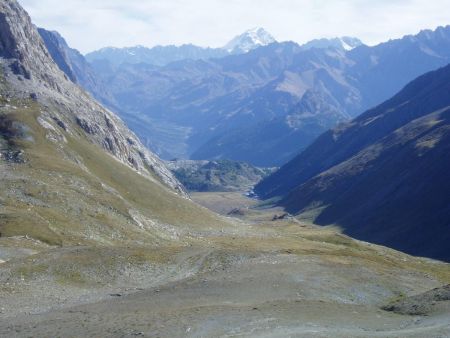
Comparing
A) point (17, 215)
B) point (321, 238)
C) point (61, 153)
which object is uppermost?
point (61, 153)

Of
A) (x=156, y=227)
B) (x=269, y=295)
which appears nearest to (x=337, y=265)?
(x=269, y=295)

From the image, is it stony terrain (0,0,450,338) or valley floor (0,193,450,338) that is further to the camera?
stony terrain (0,0,450,338)

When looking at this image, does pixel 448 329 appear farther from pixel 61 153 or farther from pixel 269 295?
pixel 61 153

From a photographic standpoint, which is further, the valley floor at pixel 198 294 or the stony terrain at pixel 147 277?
the stony terrain at pixel 147 277

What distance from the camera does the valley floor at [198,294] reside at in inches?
1848

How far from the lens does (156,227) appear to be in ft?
417

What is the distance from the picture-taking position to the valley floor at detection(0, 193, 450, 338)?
4694 centimetres

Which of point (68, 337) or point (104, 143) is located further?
point (104, 143)

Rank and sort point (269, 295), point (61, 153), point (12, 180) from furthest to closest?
point (61, 153)
point (12, 180)
point (269, 295)

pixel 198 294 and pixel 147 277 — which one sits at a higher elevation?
pixel 147 277

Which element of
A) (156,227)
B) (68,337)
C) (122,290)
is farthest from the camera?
(156,227)

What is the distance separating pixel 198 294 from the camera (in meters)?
59.7

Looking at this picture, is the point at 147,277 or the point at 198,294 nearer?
the point at 198,294

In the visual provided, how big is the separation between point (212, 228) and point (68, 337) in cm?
10281
